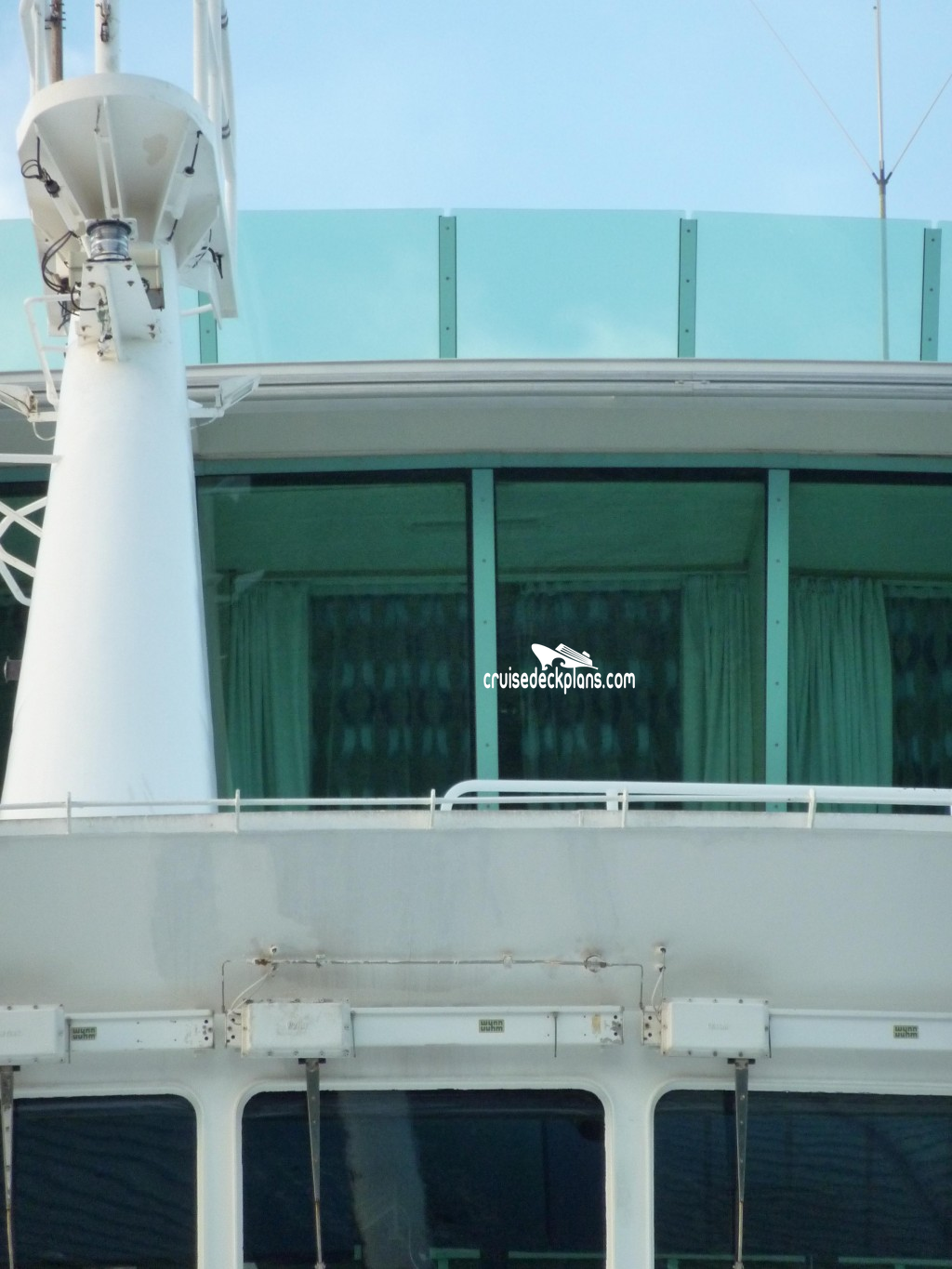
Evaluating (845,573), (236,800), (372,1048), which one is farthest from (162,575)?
(845,573)

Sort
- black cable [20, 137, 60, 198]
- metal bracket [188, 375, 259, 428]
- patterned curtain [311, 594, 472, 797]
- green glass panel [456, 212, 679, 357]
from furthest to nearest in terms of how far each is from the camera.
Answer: green glass panel [456, 212, 679, 357]
patterned curtain [311, 594, 472, 797]
metal bracket [188, 375, 259, 428]
black cable [20, 137, 60, 198]

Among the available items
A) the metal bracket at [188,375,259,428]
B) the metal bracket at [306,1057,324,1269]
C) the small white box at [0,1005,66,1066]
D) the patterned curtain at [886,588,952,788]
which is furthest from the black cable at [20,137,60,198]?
the patterned curtain at [886,588,952,788]

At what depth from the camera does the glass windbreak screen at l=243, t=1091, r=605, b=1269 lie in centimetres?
488

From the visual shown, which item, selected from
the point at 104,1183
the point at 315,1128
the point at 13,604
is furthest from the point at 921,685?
the point at 104,1183

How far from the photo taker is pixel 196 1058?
4.97 metres

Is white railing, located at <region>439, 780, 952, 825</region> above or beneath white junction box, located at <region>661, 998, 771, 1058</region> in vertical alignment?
above

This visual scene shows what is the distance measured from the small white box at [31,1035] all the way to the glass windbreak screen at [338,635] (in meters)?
3.99

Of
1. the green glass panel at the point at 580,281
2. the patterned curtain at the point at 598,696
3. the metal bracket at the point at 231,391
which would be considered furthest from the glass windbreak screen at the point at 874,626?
the metal bracket at the point at 231,391

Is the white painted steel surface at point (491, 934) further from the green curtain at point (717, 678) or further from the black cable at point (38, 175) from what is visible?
the green curtain at point (717, 678)

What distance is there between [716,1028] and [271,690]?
4695mm

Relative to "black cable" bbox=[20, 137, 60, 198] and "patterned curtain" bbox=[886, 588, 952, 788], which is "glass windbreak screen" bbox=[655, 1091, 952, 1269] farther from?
"black cable" bbox=[20, 137, 60, 198]

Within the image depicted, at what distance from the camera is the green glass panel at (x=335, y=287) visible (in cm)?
905

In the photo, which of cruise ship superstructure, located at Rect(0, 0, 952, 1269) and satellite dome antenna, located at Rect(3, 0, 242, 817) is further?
satellite dome antenna, located at Rect(3, 0, 242, 817)

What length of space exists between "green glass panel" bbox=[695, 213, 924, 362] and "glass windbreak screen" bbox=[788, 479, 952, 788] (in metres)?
0.80
